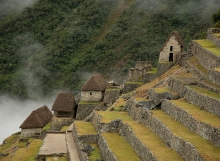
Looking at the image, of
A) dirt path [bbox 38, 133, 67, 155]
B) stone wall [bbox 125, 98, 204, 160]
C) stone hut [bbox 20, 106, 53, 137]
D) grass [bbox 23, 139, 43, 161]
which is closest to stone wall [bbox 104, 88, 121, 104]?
stone hut [bbox 20, 106, 53, 137]

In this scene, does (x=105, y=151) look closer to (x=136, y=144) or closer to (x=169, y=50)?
(x=136, y=144)

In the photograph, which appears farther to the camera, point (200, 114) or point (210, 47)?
point (210, 47)

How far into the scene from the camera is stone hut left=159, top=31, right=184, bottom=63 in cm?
3384

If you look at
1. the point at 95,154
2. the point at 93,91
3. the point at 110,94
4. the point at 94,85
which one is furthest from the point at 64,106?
the point at 95,154

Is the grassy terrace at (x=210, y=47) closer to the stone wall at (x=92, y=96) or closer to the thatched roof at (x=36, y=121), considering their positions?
the stone wall at (x=92, y=96)

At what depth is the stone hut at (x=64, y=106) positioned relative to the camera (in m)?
34.9

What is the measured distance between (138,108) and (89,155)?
365cm

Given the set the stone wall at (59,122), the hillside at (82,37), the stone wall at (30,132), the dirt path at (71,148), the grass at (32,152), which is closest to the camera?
the dirt path at (71,148)

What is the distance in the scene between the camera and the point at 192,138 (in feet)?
48.7

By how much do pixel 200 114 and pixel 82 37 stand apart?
55560 mm

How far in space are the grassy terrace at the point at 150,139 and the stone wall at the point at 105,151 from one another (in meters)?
1.36

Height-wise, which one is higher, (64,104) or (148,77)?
(148,77)

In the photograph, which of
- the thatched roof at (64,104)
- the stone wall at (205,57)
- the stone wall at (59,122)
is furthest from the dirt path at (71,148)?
the stone wall at (205,57)

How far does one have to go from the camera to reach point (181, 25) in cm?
6141
